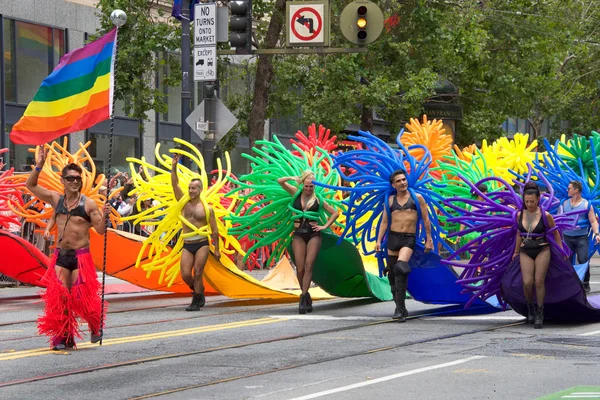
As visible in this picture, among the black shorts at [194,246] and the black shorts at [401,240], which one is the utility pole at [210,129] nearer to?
the black shorts at [194,246]

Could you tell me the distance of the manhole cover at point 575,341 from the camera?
1150 cm

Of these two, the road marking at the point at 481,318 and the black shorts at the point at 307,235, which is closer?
the road marking at the point at 481,318

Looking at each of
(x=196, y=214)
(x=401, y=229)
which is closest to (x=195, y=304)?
(x=196, y=214)

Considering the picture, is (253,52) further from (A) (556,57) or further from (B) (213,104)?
(A) (556,57)

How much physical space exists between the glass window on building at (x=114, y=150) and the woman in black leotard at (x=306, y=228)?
19.0 meters

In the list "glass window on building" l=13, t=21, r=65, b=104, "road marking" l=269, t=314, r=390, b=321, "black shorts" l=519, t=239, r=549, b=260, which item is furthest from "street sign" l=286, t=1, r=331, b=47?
"glass window on building" l=13, t=21, r=65, b=104

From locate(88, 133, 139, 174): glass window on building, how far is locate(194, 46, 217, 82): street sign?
14.1 metres

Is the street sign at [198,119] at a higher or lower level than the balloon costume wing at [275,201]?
higher

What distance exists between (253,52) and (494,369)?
10.7 metres

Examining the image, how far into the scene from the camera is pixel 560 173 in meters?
15.8

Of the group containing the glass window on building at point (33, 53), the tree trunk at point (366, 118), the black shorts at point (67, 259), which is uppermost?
the glass window on building at point (33, 53)

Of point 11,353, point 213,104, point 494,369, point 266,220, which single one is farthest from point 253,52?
point 494,369

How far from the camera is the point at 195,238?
15938mm

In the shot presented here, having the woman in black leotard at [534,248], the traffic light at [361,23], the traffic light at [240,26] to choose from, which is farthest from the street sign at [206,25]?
the woman in black leotard at [534,248]
